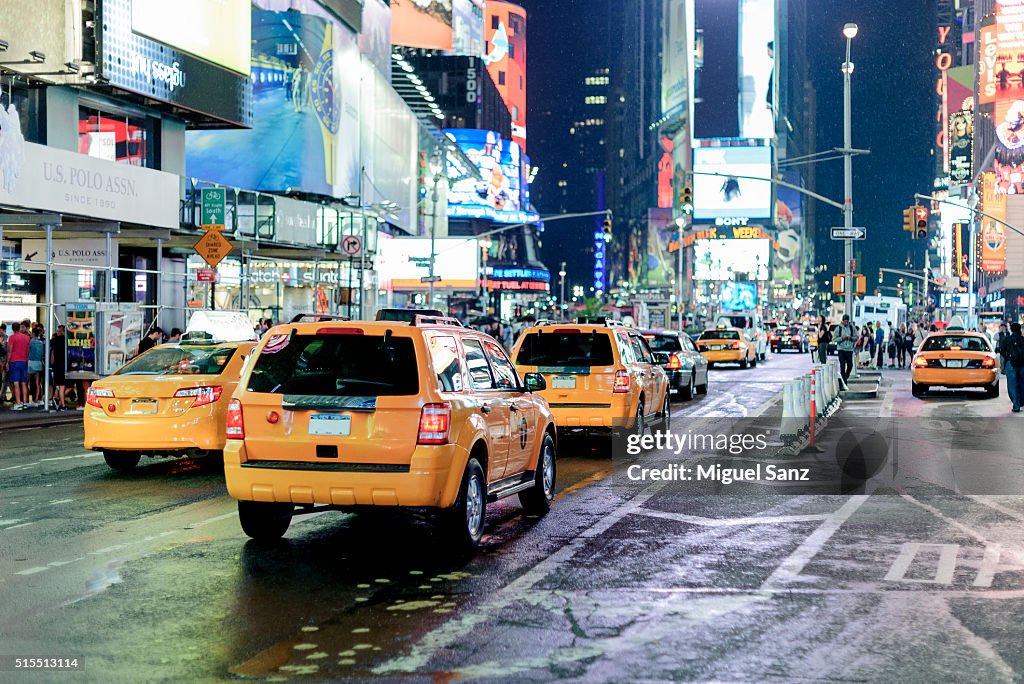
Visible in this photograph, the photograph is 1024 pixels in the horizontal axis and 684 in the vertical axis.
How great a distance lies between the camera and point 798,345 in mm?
82250

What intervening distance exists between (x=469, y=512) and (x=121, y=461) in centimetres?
695

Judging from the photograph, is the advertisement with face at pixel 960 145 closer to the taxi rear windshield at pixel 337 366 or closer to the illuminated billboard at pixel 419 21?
the illuminated billboard at pixel 419 21

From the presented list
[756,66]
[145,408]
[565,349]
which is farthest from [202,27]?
[756,66]

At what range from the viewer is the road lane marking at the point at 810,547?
854cm

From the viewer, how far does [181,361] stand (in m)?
14.9

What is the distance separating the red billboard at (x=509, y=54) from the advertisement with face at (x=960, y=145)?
61739mm

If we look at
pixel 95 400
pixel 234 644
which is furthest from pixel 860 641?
pixel 95 400

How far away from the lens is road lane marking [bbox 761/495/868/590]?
28.0ft

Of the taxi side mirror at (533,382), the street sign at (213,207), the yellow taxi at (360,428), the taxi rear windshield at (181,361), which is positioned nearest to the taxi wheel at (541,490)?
the taxi side mirror at (533,382)

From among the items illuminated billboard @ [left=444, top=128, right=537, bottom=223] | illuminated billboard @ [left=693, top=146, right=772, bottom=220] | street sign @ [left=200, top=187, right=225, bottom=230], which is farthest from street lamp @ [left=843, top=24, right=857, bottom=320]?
illuminated billboard @ [left=693, top=146, right=772, bottom=220]

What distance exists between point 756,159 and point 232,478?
176 meters

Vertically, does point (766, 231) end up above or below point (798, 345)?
above

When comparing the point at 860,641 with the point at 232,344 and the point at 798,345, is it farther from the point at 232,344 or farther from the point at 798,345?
the point at 798,345

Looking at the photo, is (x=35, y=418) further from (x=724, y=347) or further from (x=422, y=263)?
(x=422, y=263)
